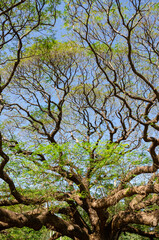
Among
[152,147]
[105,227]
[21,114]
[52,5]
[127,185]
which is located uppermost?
[52,5]

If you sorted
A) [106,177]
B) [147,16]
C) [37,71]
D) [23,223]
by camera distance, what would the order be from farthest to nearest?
[37,71] → [147,16] → [106,177] → [23,223]

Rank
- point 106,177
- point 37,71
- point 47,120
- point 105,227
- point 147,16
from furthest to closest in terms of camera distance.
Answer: point 47,120
point 37,71
point 105,227
point 147,16
point 106,177

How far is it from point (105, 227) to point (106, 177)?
2.58 metres

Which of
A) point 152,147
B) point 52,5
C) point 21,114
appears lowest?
point 152,147

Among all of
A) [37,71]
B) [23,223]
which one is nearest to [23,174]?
[23,223]

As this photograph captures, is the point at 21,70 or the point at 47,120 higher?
the point at 21,70

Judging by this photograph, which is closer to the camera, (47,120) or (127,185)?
(127,185)

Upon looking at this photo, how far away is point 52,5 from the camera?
5.89m

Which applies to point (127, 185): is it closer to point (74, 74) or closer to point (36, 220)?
point (36, 220)

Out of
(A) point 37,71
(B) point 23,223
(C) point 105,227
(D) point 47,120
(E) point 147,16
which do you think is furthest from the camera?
(D) point 47,120

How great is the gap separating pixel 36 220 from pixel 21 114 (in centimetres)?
464

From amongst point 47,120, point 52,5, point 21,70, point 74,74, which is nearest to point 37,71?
point 21,70

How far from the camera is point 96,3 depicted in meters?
6.01

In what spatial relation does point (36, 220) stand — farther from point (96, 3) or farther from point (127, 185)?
point (96, 3)
